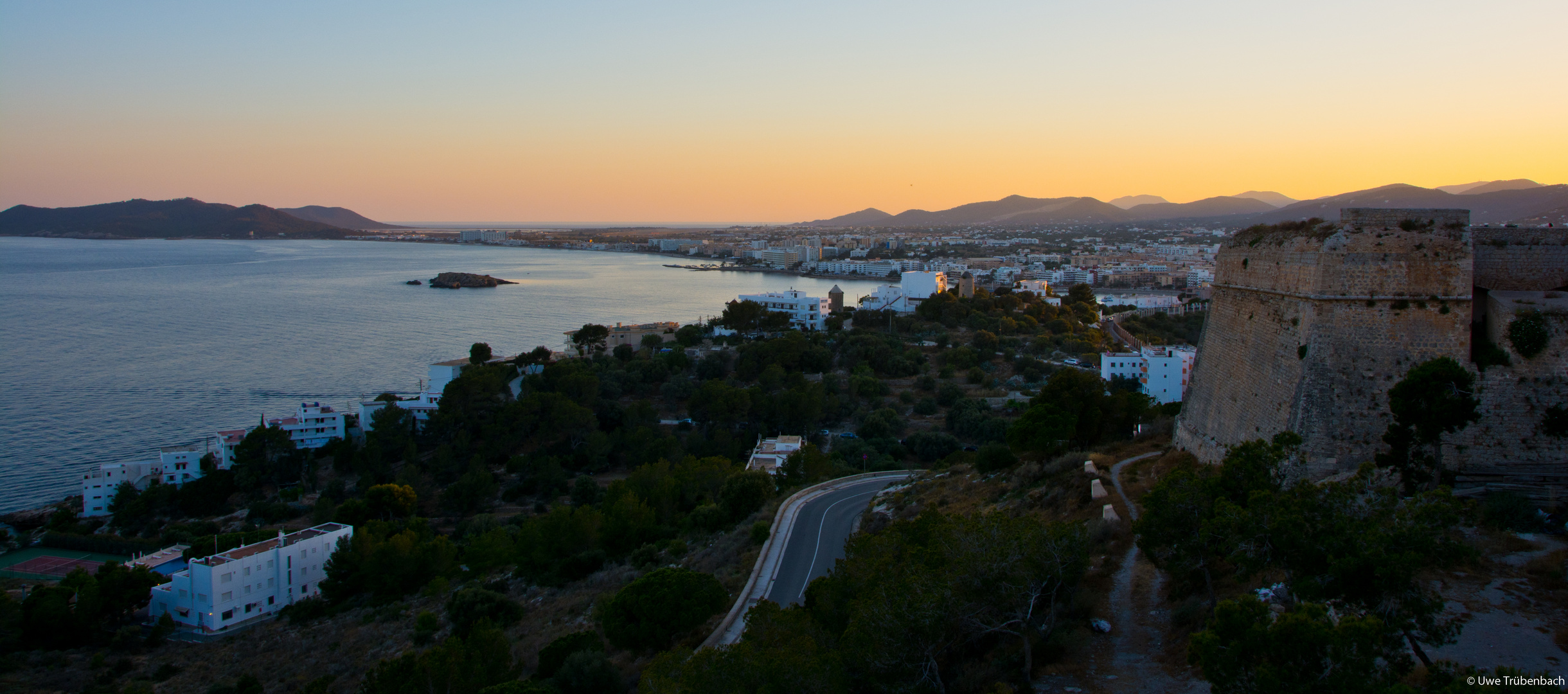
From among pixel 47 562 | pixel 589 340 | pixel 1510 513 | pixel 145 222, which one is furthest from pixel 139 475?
pixel 145 222

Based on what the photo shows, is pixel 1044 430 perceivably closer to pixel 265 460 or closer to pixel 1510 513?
pixel 1510 513

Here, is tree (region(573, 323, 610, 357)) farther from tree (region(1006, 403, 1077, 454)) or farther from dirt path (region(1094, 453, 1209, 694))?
dirt path (region(1094, 453, 1209, 694))

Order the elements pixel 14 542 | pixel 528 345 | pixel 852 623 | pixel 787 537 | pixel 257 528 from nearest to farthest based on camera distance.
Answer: pixel 852 623, pixel 787 537, pixel 14 542, pixel 257 528, pixel 528 345

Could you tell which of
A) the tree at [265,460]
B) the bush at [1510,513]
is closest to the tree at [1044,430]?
the bush at [1510,513]

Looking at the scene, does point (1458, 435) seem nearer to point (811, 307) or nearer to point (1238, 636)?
point (1238, 636)

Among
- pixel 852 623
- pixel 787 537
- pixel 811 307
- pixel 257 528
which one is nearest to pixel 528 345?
pixel 811 307

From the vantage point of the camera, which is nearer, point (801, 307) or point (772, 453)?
point (772, 453)
